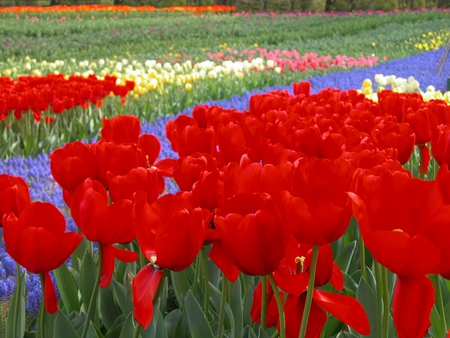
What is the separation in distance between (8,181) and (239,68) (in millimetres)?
→ 8275

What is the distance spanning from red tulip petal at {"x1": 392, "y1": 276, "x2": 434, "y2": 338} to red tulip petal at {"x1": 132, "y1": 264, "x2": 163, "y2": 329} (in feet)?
1.18

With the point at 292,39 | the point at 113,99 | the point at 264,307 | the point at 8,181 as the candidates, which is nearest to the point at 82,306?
the point at 8,181

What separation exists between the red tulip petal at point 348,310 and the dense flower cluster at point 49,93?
3807mm

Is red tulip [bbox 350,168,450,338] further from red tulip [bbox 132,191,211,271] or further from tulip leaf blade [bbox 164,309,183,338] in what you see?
tulip leaf blade [bbox 164,309,183,338]

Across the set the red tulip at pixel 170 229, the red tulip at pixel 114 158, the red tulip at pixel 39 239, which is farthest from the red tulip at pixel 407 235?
the red tulip at pixel 114 158

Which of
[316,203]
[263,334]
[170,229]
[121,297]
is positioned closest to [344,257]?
[263,334]

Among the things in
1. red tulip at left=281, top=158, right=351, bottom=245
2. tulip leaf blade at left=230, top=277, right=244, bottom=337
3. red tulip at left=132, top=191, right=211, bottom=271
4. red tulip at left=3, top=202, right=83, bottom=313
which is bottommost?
tulip leaf blade at left=230, top=277, right=244, bottom=337

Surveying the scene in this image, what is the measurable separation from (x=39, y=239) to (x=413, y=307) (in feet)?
1.93

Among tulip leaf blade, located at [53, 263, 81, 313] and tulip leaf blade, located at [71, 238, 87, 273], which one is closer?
tulip leaf blade, located at [53, 263, 81, 313]

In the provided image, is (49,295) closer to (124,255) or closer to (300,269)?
(124,255)

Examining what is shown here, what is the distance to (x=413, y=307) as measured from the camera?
2.69ft

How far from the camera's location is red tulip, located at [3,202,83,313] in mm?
980

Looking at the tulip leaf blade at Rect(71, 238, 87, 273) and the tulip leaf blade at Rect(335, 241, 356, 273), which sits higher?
the tulip leaf blade at Rect(335, 241, 356, 273)

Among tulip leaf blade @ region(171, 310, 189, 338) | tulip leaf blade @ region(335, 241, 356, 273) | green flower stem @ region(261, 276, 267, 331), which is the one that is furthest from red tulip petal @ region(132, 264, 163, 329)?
tulip leaf blade @ region(335, 241, 356, 273)
